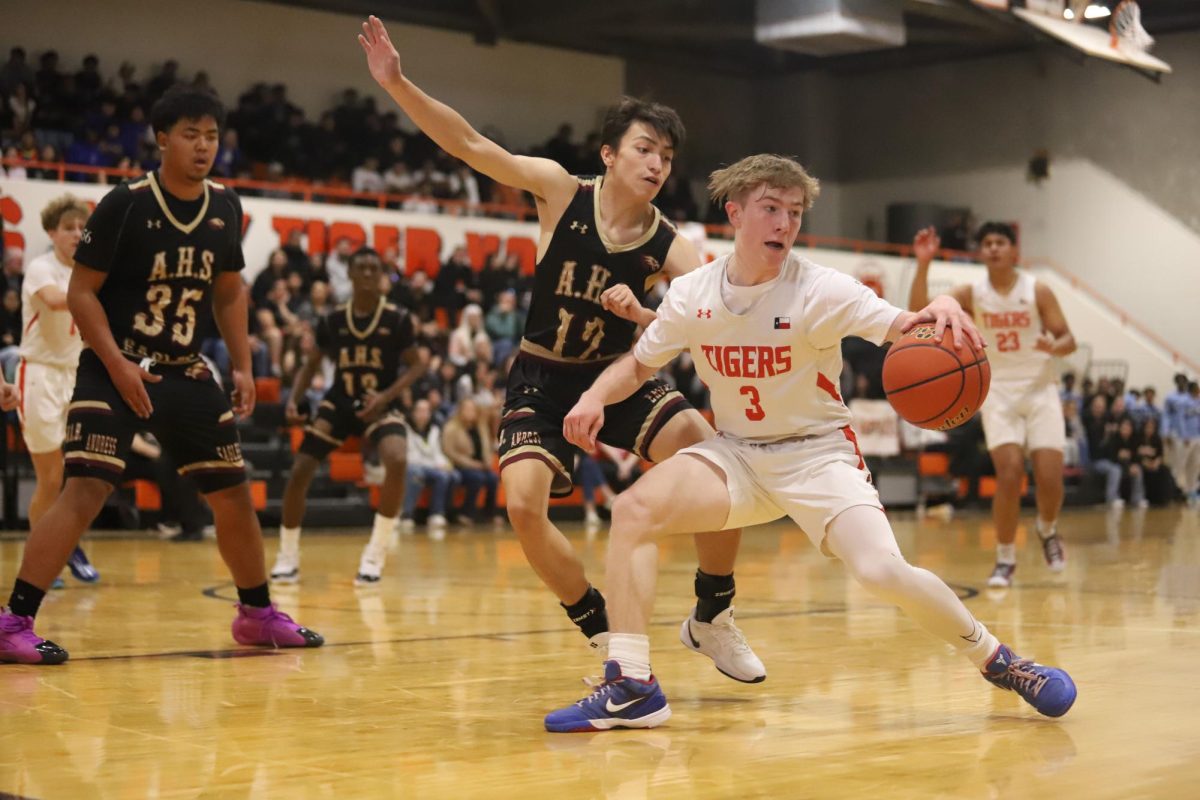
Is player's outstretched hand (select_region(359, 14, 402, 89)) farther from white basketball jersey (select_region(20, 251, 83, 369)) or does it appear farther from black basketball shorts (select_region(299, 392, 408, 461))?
black basketball shorts (select_region(299, 392, 408, 461))

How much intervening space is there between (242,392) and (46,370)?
9.86 feet

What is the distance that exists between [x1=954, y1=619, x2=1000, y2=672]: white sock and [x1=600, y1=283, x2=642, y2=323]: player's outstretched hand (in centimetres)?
151

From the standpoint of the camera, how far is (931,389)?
437 centimetres

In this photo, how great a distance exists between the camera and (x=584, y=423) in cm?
469

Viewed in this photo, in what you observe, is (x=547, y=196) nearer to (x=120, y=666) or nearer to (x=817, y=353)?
(x=817, y=353)

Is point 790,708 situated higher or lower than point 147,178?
lower

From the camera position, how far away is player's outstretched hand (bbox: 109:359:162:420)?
5789mm

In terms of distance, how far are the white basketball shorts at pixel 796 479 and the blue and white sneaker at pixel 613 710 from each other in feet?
2.17

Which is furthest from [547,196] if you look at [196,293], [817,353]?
[196,293]

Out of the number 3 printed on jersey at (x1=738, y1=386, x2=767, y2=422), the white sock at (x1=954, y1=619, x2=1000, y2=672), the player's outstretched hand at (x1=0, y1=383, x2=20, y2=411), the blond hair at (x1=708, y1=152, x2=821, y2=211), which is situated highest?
the blond hair at (x1=708, y1=152, x2=821, y2=211)

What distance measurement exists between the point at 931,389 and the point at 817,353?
509mm

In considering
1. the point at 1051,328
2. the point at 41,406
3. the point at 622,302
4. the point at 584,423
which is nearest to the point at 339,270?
the point at 41,406

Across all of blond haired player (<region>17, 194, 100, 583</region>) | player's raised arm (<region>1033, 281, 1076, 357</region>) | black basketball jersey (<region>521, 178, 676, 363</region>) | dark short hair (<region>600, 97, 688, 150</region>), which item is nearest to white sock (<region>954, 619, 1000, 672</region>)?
black basketball jersey (<region>521, 178, 676, 363</region>)

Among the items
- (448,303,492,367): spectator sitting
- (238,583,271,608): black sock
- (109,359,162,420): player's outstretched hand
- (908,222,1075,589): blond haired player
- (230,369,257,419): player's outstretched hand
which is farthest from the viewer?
(448,303,492,367): spectator sitting
